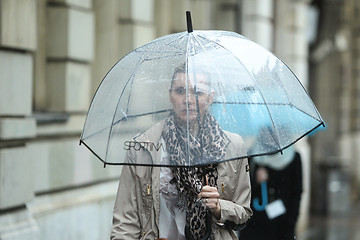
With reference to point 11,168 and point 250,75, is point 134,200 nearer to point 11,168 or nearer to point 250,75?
point 250,75

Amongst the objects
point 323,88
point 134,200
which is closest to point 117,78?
point 134,200

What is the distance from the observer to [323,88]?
727 inches

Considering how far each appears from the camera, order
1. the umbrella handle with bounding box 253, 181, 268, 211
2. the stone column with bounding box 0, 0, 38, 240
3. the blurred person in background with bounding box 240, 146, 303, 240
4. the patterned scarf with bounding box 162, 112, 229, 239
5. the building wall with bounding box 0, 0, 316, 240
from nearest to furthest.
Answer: the patterned scarf with bounding box 162, 112, 229, 239
the stone column with bounding box 0, 0, 38, 240
the building wall with bounding box 0, 0, 316, 240
the blurred person in background with bounding box 240, 146, 303, 240
the umbrella handle with bounding box 253, 181, 268, 211

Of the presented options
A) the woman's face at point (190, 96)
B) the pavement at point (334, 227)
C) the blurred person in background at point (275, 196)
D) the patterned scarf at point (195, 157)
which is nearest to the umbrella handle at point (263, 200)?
the blurred person in background at point (275, 196)

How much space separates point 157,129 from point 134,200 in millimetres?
352

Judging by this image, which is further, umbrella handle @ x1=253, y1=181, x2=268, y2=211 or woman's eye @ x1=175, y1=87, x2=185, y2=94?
umbrella handle @ x1=253, y1=181, x2=268, y2=211

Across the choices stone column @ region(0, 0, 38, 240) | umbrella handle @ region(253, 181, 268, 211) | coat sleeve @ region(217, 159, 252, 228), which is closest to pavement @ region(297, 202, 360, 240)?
umbrella handle @ region(253, 181, 268, 211)

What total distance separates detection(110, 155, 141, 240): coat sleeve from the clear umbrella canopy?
12 centimetres

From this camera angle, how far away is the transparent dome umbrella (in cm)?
344

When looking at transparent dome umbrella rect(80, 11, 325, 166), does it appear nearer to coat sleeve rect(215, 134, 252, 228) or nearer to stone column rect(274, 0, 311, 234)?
coat sleeve rect(215, 134, 252, 228)

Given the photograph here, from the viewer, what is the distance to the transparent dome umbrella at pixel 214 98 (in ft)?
11.3

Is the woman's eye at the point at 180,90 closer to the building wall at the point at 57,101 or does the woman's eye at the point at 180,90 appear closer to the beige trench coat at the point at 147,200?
the beige trench coat at the point at 147,200

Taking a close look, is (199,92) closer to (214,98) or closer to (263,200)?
(214,98)

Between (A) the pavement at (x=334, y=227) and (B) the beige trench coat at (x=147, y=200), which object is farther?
(A) the pavement at (x=334, y=227)
